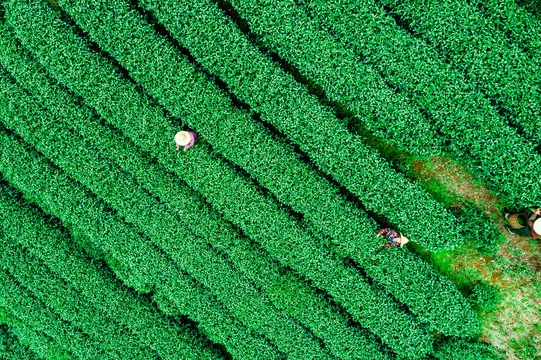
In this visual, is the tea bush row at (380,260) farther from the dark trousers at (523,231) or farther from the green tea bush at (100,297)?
the green tea bush at (100,297)

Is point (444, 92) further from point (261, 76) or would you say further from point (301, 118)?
→ point (261, 76)

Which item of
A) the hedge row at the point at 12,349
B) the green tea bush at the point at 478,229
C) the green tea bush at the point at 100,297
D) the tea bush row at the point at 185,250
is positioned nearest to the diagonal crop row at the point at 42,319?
the green tea bush at the point at 100,297

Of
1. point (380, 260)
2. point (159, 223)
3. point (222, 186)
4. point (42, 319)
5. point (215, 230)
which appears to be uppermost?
point (380, 260)

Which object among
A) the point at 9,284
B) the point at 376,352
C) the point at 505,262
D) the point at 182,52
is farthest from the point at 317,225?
the point at 9,284

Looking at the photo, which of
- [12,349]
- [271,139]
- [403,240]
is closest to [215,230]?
[271,139]

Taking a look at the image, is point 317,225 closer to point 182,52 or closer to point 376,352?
point 376,352
